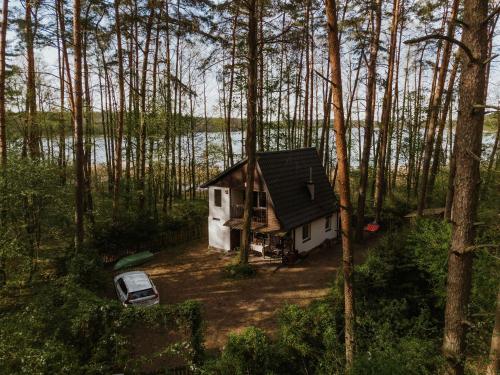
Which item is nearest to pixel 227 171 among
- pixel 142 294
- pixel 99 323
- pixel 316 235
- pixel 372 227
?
pixel 316 235

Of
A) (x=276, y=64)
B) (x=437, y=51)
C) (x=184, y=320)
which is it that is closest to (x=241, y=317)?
(x=184, y=320)

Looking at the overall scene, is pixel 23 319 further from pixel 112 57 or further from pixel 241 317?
pixel 112 57

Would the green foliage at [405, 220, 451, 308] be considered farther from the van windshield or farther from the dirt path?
the van windshield

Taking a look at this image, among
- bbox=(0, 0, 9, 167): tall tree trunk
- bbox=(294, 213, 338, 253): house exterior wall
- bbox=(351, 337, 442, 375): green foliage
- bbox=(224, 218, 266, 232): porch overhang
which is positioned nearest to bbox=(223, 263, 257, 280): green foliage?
bbox=(224, 218, 266, 232): porch overhang

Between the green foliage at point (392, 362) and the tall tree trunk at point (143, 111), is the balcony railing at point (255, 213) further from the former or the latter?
the green foliage at point (392, 362)

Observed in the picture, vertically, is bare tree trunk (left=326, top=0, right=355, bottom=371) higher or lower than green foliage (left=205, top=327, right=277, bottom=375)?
higher

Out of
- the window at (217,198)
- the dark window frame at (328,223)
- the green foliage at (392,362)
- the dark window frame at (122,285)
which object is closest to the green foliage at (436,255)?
the green foliage at (392,362)

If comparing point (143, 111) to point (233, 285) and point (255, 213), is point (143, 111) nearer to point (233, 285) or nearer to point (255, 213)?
point (255, 213)
